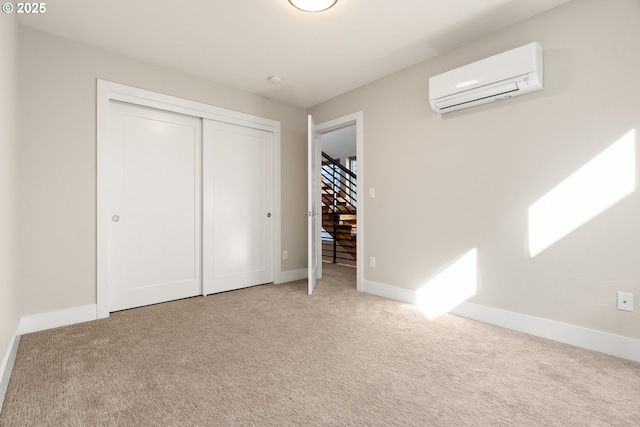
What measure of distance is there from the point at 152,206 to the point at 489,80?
10.4 ft

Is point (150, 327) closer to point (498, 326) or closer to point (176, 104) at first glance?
point (176, 104)

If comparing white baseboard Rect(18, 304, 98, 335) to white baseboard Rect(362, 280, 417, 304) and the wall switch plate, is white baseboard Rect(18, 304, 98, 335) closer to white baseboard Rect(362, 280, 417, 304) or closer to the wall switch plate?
white baseboard Rect(362, 280, 417, 304)

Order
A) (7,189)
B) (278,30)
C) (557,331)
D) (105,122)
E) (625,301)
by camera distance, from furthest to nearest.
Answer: (105,122) → (278,30) → (557,331) → (625,301) → (7,189)

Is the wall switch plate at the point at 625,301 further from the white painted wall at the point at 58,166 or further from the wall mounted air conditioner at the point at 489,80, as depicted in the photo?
the white painted wall at the point at 58,166

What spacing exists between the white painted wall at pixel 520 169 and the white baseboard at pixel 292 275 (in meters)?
1.25

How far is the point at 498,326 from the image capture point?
2541 mm

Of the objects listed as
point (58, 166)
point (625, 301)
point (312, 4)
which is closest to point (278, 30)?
point (312, 4)

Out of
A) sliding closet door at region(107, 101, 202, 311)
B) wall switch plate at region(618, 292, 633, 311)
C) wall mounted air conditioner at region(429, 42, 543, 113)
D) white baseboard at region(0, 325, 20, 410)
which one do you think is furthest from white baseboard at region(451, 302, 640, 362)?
white baseboard at region(0, 325, 20, 410)

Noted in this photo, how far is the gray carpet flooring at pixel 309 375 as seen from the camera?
4.68 feet

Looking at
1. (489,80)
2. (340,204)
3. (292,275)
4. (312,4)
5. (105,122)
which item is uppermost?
(312,4)

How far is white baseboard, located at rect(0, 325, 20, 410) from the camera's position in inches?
61.3

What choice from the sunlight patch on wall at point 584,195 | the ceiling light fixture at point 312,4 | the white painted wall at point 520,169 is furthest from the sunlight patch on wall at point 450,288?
the ceiling light fixture at point 312,4

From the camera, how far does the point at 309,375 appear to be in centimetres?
178

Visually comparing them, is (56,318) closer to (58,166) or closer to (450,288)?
(58,166)
